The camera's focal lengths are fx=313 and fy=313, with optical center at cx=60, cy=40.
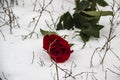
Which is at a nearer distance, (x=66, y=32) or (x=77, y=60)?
(x=77, y=60)

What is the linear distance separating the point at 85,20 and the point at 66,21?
10cm

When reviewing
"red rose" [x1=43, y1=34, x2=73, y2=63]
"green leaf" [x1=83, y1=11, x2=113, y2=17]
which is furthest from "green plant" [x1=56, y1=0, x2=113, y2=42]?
"red rose" [x1=43, y1=34, x2=73, y2=63]

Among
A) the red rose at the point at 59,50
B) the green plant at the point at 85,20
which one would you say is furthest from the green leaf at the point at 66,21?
the red rose at the point at 59,50

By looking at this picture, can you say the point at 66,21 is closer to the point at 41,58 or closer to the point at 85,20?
the point at 85,20

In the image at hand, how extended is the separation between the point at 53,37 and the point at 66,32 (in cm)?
28

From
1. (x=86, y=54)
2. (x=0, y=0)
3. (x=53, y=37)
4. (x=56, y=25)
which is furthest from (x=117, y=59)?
(x=0, y=0)

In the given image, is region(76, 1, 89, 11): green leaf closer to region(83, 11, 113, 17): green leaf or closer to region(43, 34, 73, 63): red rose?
region(83, 11, 113, 17): green leaf

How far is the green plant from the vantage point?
4.99 feet

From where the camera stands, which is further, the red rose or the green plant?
the green plant

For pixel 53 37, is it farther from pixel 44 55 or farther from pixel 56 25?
pixel 56 25

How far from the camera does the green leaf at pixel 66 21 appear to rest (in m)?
1.60

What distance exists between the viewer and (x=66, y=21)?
1602 mm

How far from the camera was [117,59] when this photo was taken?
54.3 inches

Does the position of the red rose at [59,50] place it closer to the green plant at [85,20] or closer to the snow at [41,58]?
the snow at [41,58]
